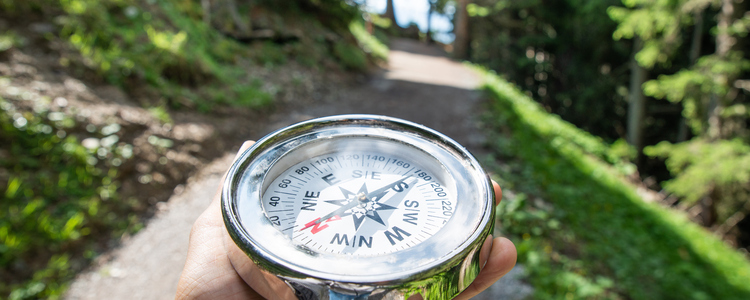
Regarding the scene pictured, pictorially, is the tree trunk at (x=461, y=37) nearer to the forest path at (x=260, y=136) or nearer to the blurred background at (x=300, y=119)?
the forest path at (x=260, y=136)

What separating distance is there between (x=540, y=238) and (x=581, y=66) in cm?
1201

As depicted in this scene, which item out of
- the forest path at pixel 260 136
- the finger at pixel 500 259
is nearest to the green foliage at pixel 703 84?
the forest path at pixel 260 136

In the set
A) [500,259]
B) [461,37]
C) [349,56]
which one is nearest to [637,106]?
[349,56]

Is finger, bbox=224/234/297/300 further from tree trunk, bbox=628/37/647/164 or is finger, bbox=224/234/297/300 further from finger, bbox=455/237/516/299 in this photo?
tree trunk, bbox=628/37/647/164

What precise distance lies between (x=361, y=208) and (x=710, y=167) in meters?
8.23

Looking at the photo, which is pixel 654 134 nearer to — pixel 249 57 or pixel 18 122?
pixel 249 57

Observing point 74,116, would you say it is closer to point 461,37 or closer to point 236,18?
point 236,18

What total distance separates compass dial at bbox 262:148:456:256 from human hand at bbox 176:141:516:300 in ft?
0.49

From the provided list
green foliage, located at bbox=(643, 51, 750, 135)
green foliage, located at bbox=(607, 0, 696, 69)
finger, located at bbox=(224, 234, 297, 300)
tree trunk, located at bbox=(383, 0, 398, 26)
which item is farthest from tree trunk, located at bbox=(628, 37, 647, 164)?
tree trunk, located at bbox=(383, 0, 398, 26)

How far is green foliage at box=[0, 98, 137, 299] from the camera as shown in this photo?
3.15 m

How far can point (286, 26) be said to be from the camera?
10.7m

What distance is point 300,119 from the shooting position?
7.09 m

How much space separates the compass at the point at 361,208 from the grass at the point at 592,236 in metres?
2.64

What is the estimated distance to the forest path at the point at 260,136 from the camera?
3309 mm
